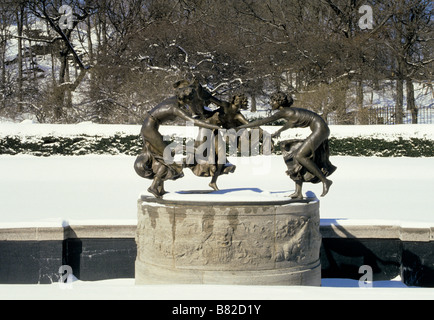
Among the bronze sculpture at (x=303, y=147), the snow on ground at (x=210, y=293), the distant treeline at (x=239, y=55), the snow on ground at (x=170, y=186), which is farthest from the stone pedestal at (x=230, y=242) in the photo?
the distant treeline at (x=239, y=55)

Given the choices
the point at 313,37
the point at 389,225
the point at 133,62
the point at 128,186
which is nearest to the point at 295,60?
the point at 313,37

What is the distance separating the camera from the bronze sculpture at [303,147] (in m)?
5.95

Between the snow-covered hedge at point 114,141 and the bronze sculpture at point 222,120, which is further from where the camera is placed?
the snow-covered hedge at point 114,141

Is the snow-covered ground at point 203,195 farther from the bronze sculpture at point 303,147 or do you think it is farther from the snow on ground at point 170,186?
the bronze sculpture at point 303,147

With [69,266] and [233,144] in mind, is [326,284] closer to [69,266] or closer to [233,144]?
[233,144]

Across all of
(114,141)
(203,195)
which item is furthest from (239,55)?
(203,195)

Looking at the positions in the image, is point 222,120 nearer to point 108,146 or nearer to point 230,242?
point 230,242

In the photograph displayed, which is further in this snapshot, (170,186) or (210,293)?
(170,186)

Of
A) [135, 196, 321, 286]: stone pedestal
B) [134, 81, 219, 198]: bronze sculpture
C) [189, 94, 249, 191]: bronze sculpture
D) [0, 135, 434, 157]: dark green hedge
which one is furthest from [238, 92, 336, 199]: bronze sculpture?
[0, 135, 434, 157]: dark green hedge

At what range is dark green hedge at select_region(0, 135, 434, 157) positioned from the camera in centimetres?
1655

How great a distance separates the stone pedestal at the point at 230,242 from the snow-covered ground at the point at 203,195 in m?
0.23

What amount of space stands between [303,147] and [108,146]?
1140 cm

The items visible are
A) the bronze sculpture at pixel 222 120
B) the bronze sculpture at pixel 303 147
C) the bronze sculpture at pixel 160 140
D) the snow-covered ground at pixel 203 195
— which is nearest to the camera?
the snow-covered ground at pixel 203 195

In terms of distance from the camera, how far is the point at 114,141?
16609 millimetres
